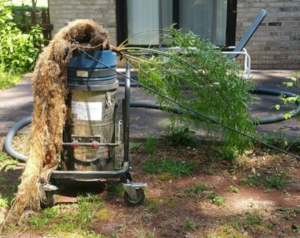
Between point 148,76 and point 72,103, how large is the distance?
768 millimetres

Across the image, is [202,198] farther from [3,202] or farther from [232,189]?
[3,202]

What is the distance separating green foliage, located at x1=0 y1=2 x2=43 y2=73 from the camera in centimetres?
794

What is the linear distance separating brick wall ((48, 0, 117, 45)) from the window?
16cm

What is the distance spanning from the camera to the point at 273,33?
8086mm

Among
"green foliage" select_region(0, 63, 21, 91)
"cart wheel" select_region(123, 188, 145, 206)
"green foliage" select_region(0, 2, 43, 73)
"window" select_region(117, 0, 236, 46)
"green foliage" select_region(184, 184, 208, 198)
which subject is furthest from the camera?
"window" select_region(117, 0, 236, 46)

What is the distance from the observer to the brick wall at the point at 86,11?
330 inches

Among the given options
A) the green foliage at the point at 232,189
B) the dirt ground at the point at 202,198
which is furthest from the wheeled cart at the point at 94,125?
→ the green foliage at the point at 232,189

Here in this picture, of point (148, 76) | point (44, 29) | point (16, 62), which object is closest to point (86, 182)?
point (148, 76)

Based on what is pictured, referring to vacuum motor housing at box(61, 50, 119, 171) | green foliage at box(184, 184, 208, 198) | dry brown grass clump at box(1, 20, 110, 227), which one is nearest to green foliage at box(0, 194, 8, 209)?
dry brown grass clump at box(1, 20, 110, 227)

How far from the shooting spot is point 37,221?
3119mm

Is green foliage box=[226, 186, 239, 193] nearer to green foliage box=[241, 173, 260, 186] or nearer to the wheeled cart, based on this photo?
green foliage box=[241, 173, 260, 186]

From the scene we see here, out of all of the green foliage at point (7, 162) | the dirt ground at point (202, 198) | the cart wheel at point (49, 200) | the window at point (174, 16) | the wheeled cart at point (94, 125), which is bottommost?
the dirt ground at point (202, 198)

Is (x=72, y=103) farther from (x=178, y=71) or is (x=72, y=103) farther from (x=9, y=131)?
(x=9, y=131)

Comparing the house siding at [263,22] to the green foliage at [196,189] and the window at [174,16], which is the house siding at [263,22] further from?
the green foliage at [196,189]
